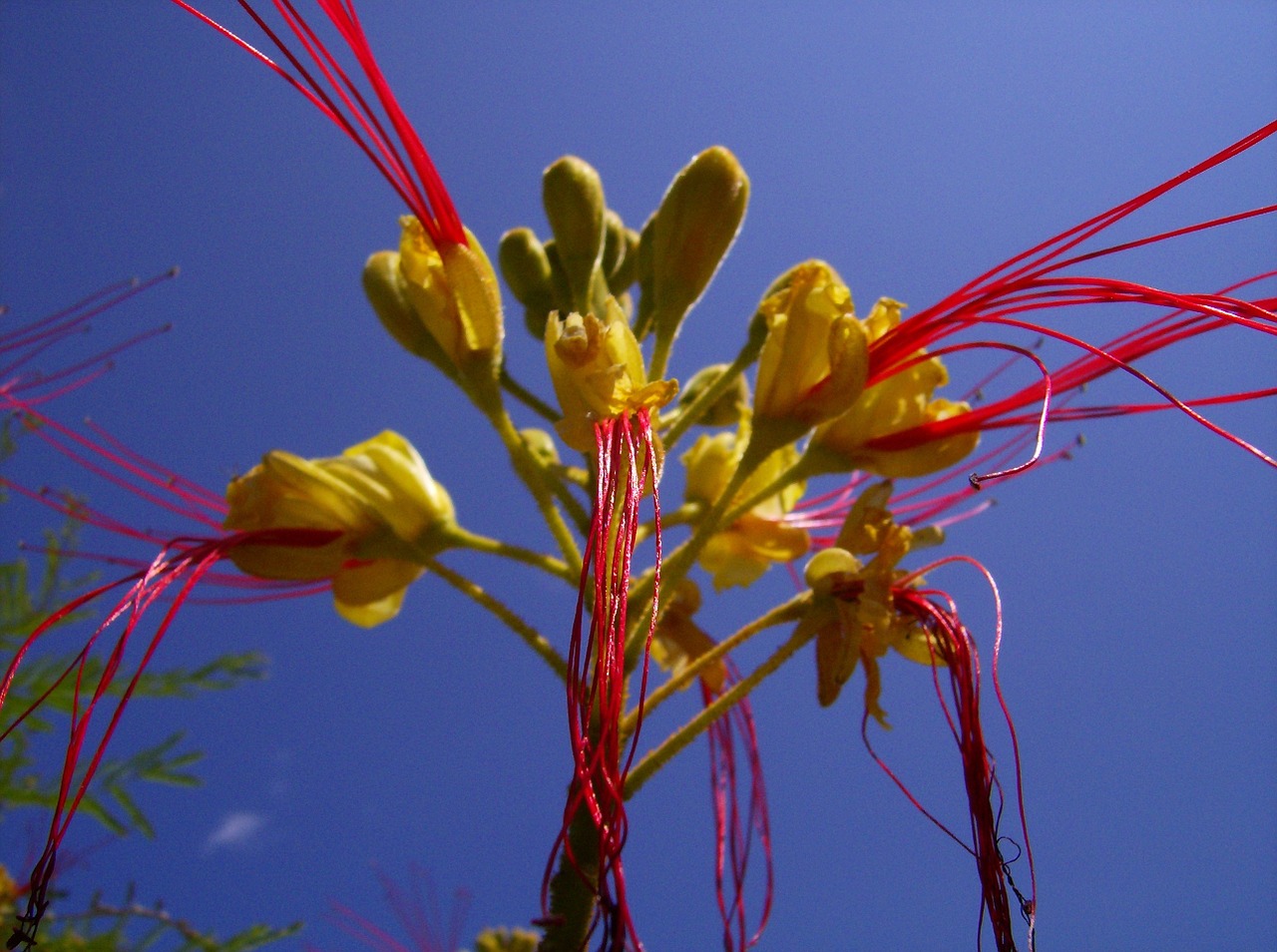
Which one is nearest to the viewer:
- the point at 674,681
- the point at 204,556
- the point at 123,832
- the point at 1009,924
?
the point at 1009,924

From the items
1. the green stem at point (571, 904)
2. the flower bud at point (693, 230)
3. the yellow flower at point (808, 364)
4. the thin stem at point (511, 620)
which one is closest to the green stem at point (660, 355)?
the flower bud at point (693, 230)

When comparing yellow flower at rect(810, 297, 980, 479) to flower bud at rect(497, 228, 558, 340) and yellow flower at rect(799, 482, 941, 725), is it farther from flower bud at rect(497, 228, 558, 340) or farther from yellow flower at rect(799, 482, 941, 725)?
flower bud at rect(497, 228, 558, 340)

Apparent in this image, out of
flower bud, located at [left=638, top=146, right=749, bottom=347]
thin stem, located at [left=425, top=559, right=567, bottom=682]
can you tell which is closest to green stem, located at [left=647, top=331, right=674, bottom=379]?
flower bud, located at [left=638, top=146, right=749, bottom=347]

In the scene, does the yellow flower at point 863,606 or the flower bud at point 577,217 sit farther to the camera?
the flower bud at point 577,217

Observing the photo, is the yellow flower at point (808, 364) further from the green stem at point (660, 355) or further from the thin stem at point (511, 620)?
the thin stem at point (511, 620)

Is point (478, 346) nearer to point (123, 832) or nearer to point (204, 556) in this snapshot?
point (204, 556)

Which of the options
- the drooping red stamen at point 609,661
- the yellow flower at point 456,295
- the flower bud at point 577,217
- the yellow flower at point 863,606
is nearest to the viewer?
the drooping red stamen at point 609,661

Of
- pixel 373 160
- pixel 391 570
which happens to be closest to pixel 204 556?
pixel 391 570

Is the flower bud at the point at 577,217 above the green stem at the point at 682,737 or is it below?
above
